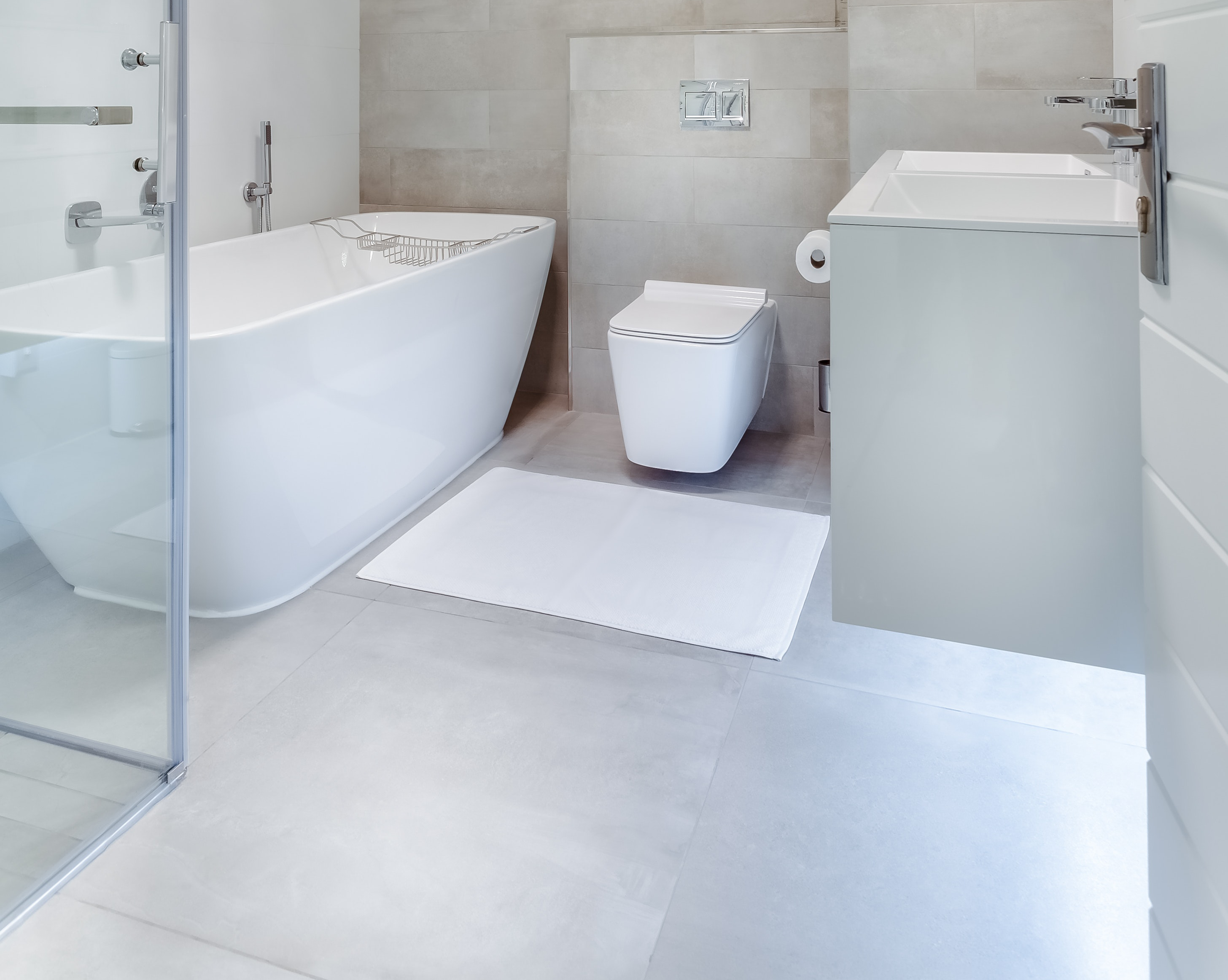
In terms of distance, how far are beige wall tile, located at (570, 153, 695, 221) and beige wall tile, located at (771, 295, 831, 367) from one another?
48 cm

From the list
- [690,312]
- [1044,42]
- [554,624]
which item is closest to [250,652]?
[554,624]

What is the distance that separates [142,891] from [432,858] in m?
0.44

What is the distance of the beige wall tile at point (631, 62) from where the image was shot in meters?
Result: 3.40

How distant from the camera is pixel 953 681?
80.9 inches

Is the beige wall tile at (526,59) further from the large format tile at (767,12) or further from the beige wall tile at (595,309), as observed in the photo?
the beige wall tile at (595,309)

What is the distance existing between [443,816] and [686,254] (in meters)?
2.45

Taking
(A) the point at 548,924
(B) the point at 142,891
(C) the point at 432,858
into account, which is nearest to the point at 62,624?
(B) the point at 142,891

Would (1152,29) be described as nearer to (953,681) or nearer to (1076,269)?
(1076,269)

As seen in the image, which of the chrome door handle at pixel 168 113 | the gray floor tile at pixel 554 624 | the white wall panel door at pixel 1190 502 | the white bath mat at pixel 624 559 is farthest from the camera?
the white bath mat at pixel 624 559

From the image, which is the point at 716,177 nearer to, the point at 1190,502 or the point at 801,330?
the point at 801,330

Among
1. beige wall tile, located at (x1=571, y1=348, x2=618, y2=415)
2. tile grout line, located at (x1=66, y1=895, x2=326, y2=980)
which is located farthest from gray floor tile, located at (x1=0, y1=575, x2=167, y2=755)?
beige wall tile, located at (x1=571, y1=348, x2=618, y2=415)

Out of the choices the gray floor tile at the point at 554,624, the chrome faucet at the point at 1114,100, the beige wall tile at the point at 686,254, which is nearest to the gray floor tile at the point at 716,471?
the beige wall tile at the point at 686,254

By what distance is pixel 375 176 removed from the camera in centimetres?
408

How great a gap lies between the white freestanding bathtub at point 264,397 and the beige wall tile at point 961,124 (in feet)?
3.62
